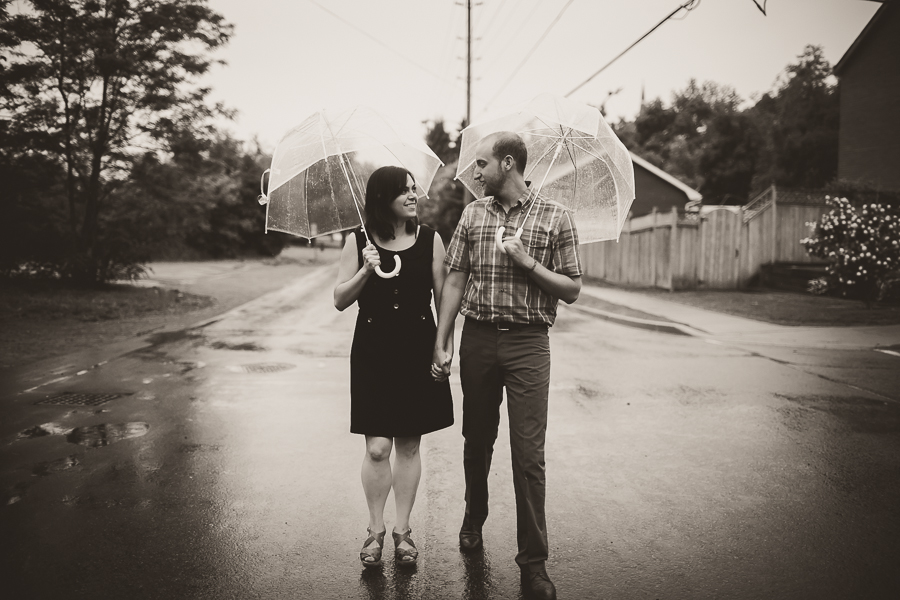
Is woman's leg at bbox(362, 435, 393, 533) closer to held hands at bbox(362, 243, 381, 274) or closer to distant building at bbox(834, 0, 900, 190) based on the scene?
held hands at bbox(362, 243, 381, 274)

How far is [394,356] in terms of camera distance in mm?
3416

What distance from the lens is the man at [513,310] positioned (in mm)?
3248

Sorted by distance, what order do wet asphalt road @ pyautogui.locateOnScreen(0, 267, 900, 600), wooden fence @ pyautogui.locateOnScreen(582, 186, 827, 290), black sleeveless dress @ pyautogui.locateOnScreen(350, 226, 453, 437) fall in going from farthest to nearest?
wooden fence @ pyautogui.locateOnScreen(582, 186, 827, 290)
black sleeveless dress @ pyautogui.locateOnScreen(350, 226, 453, 437)
wet asphalt road @ pyautogui.locateOnScreen(0, 267, 900, 600)

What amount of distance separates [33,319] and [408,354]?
11739mm

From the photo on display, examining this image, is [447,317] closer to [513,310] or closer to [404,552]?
[513,310]

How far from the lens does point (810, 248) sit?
51.4 ft

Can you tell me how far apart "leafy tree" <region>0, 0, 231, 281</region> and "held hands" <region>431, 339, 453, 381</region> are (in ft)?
49.3

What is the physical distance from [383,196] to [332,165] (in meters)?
0.69

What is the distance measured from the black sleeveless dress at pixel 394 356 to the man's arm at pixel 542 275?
0.53 meters

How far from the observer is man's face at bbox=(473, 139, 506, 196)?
132 inches

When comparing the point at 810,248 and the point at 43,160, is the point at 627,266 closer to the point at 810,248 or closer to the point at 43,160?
the point at 810,248

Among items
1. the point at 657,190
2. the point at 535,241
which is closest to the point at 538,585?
the point at 535,241

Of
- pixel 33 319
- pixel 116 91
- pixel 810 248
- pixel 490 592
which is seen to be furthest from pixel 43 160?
pixel 810 248

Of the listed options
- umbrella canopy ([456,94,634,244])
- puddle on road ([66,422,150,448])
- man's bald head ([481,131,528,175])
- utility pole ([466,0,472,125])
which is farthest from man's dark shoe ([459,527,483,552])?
utility pole ([466,0,472,125])
